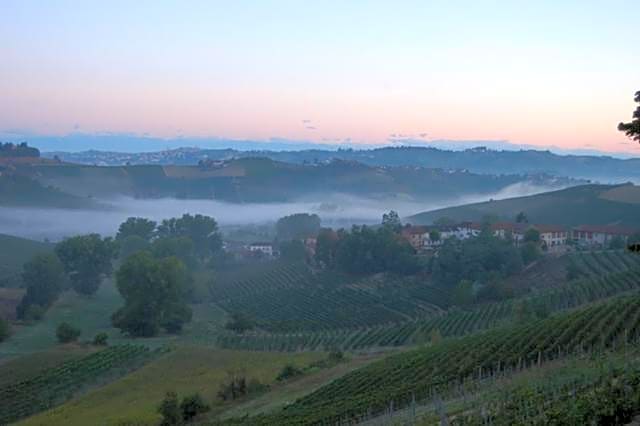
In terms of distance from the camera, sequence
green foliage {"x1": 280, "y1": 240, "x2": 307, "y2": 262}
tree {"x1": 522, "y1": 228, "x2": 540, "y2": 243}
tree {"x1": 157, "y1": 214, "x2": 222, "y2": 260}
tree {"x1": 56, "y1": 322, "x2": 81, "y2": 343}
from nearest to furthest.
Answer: tree {"x1": 56, "y1": 322, "x2": 81, "y2": 343}
tree {"x1": 522, "y1": 228, "x2": 540, "y2": 243}
green foliage {"x1": 280, "y1": 240, "x2": 307, "y2": 262}
tree {"x1": 157, "y1": 214, "x2": 222, "y2": 260}

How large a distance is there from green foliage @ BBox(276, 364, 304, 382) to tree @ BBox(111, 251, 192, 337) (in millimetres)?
26973

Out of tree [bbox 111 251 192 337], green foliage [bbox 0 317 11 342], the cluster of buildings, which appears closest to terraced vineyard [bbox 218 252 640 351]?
tree [bbox 111 251 192 337]

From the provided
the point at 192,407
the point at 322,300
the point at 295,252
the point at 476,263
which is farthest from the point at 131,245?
the point at 192,407

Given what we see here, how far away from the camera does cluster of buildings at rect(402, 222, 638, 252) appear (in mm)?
79312

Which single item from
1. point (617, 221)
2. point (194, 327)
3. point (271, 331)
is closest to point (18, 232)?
point (194, 327)

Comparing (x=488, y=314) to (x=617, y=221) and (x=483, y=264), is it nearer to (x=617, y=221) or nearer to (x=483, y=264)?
(x=483, y=264)

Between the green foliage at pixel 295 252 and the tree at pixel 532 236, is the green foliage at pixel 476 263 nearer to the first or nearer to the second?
the tree at pixel 532 236

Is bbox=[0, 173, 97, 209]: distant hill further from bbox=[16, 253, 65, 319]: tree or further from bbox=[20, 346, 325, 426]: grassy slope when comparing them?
bbox=[20, 346, 325, 426]: grassy slope

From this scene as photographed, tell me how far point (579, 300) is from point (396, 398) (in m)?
26.0

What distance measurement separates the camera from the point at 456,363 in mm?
24922

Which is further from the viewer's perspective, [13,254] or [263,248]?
[263,248]

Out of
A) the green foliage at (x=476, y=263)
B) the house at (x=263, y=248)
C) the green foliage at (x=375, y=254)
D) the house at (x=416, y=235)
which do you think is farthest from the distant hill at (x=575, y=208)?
the green foliage at (x=375, y=254)

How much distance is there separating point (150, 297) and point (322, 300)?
16.6m

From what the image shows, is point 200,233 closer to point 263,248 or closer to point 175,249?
point 263,248
